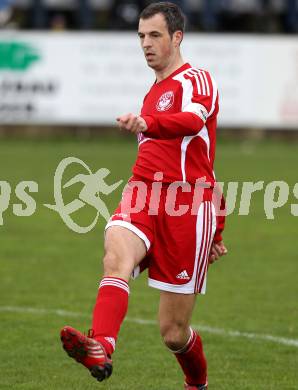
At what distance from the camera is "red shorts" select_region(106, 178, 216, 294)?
21.4 ft

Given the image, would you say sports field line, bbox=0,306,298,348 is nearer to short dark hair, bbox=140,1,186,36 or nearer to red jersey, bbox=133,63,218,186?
red jersey, bbox=133,63,218,186

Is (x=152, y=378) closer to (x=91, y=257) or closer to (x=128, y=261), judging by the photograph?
(x=128, y=261)

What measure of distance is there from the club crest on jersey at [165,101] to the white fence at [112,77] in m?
17.5

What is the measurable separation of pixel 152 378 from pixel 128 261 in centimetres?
142

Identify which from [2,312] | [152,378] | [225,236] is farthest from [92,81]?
[152,378]

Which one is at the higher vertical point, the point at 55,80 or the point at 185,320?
the point at 185,320

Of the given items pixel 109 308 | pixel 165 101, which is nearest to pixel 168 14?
pixel 165 101

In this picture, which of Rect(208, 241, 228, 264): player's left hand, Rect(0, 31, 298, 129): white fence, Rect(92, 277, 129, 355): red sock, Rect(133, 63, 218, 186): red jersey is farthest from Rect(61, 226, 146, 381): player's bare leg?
Rect(0, 31, 298, 129): white fence

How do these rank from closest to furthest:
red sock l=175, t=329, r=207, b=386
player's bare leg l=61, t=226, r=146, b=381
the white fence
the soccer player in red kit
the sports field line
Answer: player's bare leg l=61, t=226, r=146, b=381 < the soccer player in red kit < red sock l=175, t=329, r=207, b=386 < the sports field line < the white fence

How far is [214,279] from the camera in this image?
11.2 meters

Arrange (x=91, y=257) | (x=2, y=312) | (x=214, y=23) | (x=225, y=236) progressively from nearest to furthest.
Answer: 1. (x=2, y=312)
2. (x=91, y=257)
3. (x=225, y=236)
4. (x=214, y=23)

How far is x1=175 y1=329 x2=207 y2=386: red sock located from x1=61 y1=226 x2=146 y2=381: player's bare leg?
0.71 metres

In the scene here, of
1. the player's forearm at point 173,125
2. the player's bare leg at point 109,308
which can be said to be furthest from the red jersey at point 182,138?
the player's bare leg at point 109,308

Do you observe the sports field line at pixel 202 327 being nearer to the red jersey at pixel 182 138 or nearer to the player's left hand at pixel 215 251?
the player's left hand at pixel 215 251
